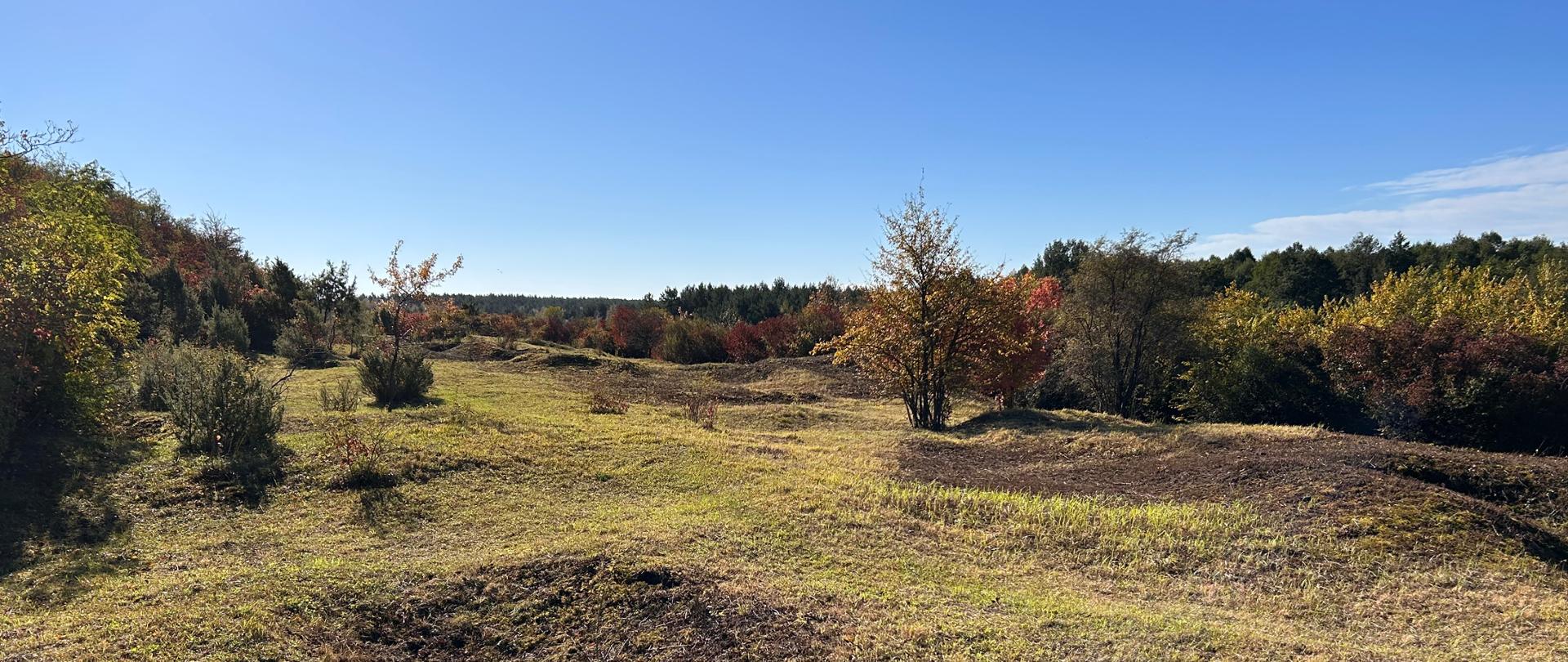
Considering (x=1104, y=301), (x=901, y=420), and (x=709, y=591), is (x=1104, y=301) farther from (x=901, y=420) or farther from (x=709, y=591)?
(x=709, y=591)

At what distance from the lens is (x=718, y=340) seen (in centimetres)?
3909

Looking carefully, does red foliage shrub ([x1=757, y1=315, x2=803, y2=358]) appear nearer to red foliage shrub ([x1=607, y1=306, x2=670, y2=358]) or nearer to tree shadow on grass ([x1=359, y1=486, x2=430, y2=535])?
red foliage shrub ([x1=607, y1=306, x2=670, y2=358])

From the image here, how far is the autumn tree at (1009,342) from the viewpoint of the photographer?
1502 cm

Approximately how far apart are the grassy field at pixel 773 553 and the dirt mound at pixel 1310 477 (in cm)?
5

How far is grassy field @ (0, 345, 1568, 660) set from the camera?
4.48 m

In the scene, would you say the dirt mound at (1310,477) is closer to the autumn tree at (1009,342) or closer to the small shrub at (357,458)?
the autumn tree at (1009,342)

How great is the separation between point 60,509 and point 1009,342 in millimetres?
15277

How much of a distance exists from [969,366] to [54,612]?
569 inches

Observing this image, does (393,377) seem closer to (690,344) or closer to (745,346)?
(690,344)

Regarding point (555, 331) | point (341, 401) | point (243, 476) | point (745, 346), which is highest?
point (555, 331)

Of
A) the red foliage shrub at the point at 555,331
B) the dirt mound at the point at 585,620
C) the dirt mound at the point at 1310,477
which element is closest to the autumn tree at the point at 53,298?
the dirt mound at the point at 585,620

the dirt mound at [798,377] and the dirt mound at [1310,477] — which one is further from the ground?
the dirt mound at [798,377]

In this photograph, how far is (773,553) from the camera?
6.14 m

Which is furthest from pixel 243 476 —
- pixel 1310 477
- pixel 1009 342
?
pixel 1009 342
